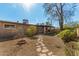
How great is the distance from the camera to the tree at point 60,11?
218 centimetres

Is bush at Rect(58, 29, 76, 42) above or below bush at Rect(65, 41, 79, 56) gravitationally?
above

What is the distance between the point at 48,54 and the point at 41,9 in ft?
1.87

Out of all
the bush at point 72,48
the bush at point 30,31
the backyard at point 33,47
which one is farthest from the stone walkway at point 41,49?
the bush at point 72,48

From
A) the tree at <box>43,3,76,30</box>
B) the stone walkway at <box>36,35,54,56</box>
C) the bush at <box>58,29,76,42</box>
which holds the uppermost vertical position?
the tree at <box>43,3,76,30</box>

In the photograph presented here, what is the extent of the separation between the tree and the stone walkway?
306mm

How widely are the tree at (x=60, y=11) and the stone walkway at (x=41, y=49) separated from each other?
31cm

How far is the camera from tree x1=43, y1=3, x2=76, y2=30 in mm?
2176

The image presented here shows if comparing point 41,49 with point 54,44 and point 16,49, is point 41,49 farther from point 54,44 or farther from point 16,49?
point 16,49

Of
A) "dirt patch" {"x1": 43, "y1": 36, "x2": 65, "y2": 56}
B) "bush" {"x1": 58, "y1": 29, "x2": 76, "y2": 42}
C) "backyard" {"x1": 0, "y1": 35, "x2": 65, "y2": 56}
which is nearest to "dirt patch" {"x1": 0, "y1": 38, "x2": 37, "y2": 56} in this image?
"backyard" {"x1": 0, "y1": 35, "x2": 65, "y2": 56}

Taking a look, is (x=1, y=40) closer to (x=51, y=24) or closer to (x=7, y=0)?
(x=7, y=0)

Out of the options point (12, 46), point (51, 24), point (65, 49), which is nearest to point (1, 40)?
point (12, 46)

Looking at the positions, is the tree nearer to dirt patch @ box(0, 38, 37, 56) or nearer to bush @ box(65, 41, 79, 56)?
bush @ box(65, 41, 79, 56)

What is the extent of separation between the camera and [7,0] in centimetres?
217

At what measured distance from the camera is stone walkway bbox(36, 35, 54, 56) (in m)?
2.15
